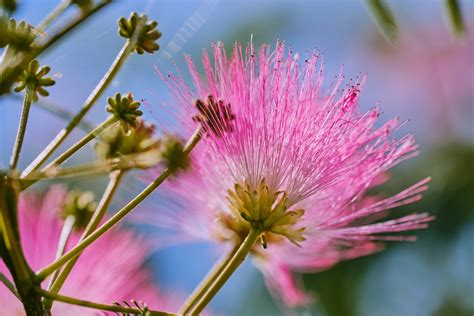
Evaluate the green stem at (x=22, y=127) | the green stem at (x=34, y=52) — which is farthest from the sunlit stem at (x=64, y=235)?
the green stem at (x=34, y=52)

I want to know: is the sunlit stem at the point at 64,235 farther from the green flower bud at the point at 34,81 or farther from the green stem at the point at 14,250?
the green flower bud at the point at 34,81

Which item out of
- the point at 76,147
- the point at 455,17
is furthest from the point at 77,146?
the point at 455,17

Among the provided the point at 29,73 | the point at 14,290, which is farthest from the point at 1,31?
the point at 14,290

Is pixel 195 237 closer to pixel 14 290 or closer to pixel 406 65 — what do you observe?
pixel 14 290

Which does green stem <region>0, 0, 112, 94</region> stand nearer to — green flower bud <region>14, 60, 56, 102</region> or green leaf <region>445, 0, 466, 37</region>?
green flower bud <region>14, 60, 56, 102</region>

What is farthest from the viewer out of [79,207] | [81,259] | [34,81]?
[81,259]

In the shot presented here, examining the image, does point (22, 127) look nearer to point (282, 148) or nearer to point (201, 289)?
point (201, 289)
